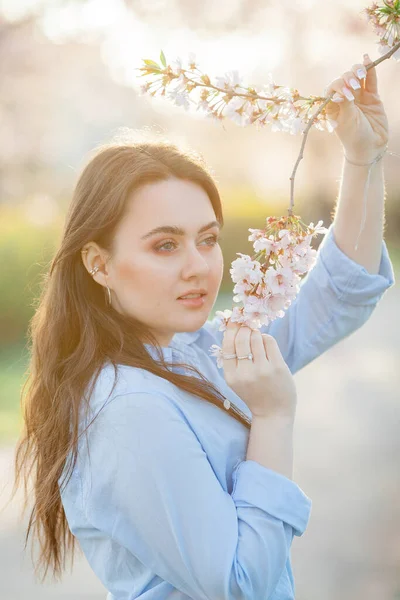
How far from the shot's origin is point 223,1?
8227 millimetres

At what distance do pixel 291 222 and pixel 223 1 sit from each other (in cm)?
773

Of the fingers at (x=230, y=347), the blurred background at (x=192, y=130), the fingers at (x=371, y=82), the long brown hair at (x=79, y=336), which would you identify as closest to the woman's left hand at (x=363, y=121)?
the fingers at (x=371, y=82)

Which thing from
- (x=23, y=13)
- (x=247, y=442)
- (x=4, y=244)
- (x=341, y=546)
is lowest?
(x=341, y=546)

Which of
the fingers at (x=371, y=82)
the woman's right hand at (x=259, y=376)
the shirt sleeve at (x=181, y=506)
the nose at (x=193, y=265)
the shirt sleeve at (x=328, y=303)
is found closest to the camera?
the shirt sleeve at (x=181, y=506)

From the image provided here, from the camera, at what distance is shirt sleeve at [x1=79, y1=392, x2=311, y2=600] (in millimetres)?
1027

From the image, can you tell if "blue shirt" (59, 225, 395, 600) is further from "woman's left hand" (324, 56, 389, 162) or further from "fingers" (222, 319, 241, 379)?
"woman's left hand" (324, 56, 389, 162)

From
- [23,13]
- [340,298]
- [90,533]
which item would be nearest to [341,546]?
[340,298]

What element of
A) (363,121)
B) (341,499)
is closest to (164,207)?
(363,121)

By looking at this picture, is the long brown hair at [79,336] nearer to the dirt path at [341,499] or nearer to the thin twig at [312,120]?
the thin twig at [312,120]

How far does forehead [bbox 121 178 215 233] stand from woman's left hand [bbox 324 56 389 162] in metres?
0.28

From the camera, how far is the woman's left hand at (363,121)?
1.33m

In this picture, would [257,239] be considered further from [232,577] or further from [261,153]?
[261,153]

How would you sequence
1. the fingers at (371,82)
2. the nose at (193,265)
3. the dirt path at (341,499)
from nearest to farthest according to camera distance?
the nose at (193,265)
the fingers at (371,82)
the dirt path at (341,499)

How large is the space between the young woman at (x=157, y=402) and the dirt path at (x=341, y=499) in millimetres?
2088
